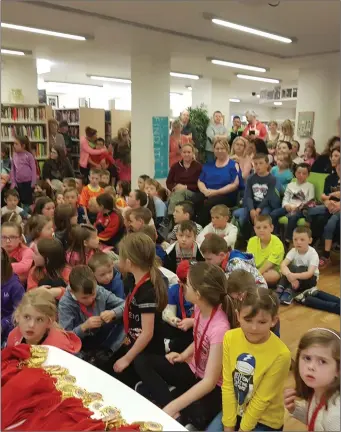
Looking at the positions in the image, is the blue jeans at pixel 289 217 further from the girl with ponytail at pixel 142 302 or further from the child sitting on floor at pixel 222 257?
the girl with ponytail at pixel 142 302

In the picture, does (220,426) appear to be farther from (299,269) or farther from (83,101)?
(83,101)

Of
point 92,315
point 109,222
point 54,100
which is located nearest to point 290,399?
point 92,315

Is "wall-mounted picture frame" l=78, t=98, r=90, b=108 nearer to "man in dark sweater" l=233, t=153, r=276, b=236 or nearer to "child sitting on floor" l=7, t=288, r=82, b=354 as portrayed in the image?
"man in dark sweater" l=233, t=153, r=276, b=236

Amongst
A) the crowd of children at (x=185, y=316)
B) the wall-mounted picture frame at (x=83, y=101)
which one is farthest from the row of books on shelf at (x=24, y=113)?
the wall-mounted picture frame at (x=83, y=101)

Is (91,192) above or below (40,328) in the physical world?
above

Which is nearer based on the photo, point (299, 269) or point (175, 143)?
point (299, 269)

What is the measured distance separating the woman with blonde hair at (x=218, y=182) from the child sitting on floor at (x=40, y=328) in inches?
141

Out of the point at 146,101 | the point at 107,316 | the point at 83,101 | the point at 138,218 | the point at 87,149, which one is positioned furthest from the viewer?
the point at 83,101

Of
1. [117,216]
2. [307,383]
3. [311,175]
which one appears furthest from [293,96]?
[307,383]

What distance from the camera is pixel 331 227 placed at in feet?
16.6

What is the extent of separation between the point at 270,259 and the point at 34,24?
13.9 ft

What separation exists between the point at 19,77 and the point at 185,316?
7.90 m

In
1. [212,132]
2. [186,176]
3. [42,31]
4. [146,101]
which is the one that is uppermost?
[42,31]

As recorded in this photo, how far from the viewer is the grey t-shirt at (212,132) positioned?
31.6 ft
